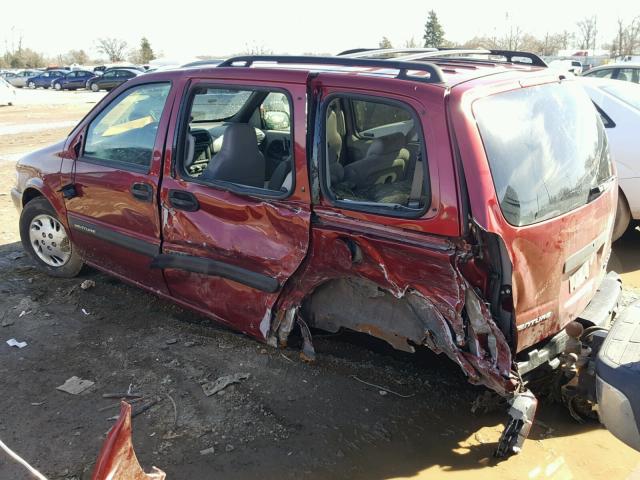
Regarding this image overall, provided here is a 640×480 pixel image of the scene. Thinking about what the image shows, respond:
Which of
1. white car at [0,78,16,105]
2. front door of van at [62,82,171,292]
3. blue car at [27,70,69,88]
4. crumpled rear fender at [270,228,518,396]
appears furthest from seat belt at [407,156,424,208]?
blue car at [27,70,69,88]

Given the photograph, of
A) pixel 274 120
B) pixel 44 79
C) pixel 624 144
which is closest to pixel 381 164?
pixel 274 120

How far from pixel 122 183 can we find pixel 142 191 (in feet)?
0.80

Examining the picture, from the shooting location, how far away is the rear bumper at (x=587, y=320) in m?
2.96

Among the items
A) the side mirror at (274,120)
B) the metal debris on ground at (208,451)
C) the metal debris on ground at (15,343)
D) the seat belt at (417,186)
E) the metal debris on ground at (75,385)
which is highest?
the side mirror at (274,120)

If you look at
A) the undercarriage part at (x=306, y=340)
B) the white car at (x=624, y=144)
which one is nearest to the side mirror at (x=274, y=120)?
the undercarriage part at (x=306, y=340)

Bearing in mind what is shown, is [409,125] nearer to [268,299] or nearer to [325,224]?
[325,224]

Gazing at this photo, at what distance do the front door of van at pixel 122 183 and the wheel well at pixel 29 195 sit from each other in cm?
63

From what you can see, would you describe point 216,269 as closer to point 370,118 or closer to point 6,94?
point 370,118

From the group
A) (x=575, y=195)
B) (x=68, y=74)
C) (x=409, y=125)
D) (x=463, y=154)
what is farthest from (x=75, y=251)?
(x=68, y=74)

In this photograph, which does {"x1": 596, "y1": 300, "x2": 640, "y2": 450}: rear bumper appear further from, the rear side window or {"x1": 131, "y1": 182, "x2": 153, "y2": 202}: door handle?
→ {"x1": 131, "y1": 182, "x2": 153, "y2": 202}: door handle

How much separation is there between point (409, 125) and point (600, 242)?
4.25 ft

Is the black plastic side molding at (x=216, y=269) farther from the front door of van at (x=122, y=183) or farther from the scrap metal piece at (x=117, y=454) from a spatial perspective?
the scrap metal piece at (x=117, y=454)

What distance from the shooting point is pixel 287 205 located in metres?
3.31

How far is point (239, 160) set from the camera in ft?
12.7
